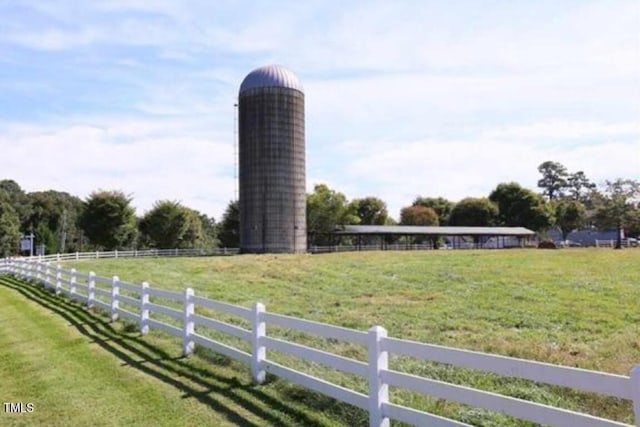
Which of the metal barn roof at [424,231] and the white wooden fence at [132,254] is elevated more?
the metal barn roof at [424,231]

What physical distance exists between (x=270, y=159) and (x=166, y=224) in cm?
1483

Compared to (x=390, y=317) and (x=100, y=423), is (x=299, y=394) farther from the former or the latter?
(x=390, y=317)

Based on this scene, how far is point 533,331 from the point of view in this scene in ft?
36.4

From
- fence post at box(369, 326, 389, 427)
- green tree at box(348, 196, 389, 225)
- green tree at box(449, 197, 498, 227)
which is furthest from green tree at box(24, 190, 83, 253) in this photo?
fence post at box(369, 326, 389, 427)

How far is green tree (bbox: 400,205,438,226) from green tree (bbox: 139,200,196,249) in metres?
42.5

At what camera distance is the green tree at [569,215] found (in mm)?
96562

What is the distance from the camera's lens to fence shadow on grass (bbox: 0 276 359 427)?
6152 millimetres

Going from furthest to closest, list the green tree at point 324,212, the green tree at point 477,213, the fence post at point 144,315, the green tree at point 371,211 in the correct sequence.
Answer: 1. the green tree at point 477,213
2. the green tree at point 371,211
3. the green tree at point 324,212
4. the fence post at point 144,315

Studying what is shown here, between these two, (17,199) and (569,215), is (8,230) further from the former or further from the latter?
(569,215)

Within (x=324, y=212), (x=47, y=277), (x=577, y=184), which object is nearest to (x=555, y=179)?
(x=577, y=184)

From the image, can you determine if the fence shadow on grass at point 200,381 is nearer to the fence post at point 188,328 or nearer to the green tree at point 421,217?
the fence post at point 188,328

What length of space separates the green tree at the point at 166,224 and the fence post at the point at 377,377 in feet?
185

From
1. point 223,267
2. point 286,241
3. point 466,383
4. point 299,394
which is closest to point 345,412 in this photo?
point 299,394

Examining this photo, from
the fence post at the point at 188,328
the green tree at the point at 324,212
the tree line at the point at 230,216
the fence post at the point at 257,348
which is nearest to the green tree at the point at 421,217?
the tree line at the point at 230,216
